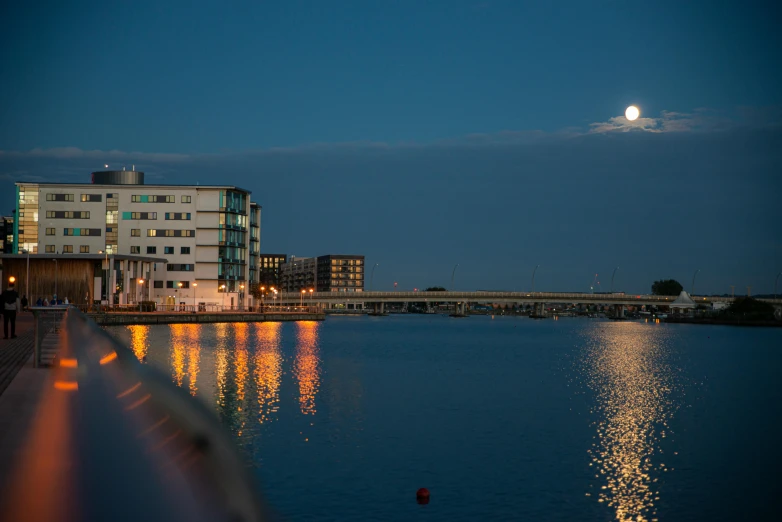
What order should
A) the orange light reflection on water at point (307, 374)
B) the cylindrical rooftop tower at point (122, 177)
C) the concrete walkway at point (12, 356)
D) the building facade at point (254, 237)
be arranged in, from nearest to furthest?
the concrete walkway at point (12, 356) → the orange light reflection on water at point (307, 374) → the cylindrical rooftop tower at point (122, 177) → the building facade at point (254, 237)

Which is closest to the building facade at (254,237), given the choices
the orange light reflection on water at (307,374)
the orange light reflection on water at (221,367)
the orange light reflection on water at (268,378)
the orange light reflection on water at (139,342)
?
the orange light reflection on water at (139,342)

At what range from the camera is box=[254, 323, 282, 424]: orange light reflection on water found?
3284 cm

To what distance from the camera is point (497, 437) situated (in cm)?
2775

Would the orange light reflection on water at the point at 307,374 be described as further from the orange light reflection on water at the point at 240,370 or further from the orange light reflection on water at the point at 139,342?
the orange light reflection on water at the point at 139,342

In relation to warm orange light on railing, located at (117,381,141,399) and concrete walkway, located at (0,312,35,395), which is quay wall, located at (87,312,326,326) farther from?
warm orange light on railing, located at (117,381,141,399)

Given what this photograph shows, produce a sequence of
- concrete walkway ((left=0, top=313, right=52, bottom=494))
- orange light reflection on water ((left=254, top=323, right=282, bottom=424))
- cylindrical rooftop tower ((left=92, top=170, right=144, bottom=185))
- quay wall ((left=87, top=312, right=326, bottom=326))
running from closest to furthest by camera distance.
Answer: concrete walkway ((left=0, top=313, right=52, bottom=494)) → orange light reflection on water ((left=254, top=323, right=282, bottom=424)) → quay wall ((left=87, top=312, right=326, bottom=326)) → cylindrical rooftop tower ((left=92, top=170, right=144, bottom=185))

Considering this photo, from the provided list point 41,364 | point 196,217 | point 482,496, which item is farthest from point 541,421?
point 196,217

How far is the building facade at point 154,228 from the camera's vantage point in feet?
409

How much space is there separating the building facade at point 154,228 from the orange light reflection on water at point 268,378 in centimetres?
5768

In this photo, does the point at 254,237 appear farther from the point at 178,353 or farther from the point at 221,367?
the point at 221,367

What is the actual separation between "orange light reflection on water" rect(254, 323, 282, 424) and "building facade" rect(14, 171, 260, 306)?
5768cm

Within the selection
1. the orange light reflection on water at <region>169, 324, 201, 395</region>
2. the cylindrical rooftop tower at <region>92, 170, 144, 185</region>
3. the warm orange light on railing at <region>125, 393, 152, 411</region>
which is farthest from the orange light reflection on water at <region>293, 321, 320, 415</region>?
the cylindrical rooftop tower at <region>92, 170, 144, 185</region>

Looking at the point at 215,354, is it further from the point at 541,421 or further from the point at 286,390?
the point at 541,421

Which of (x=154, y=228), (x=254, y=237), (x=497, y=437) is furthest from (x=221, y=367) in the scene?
(x=254, y=237)
